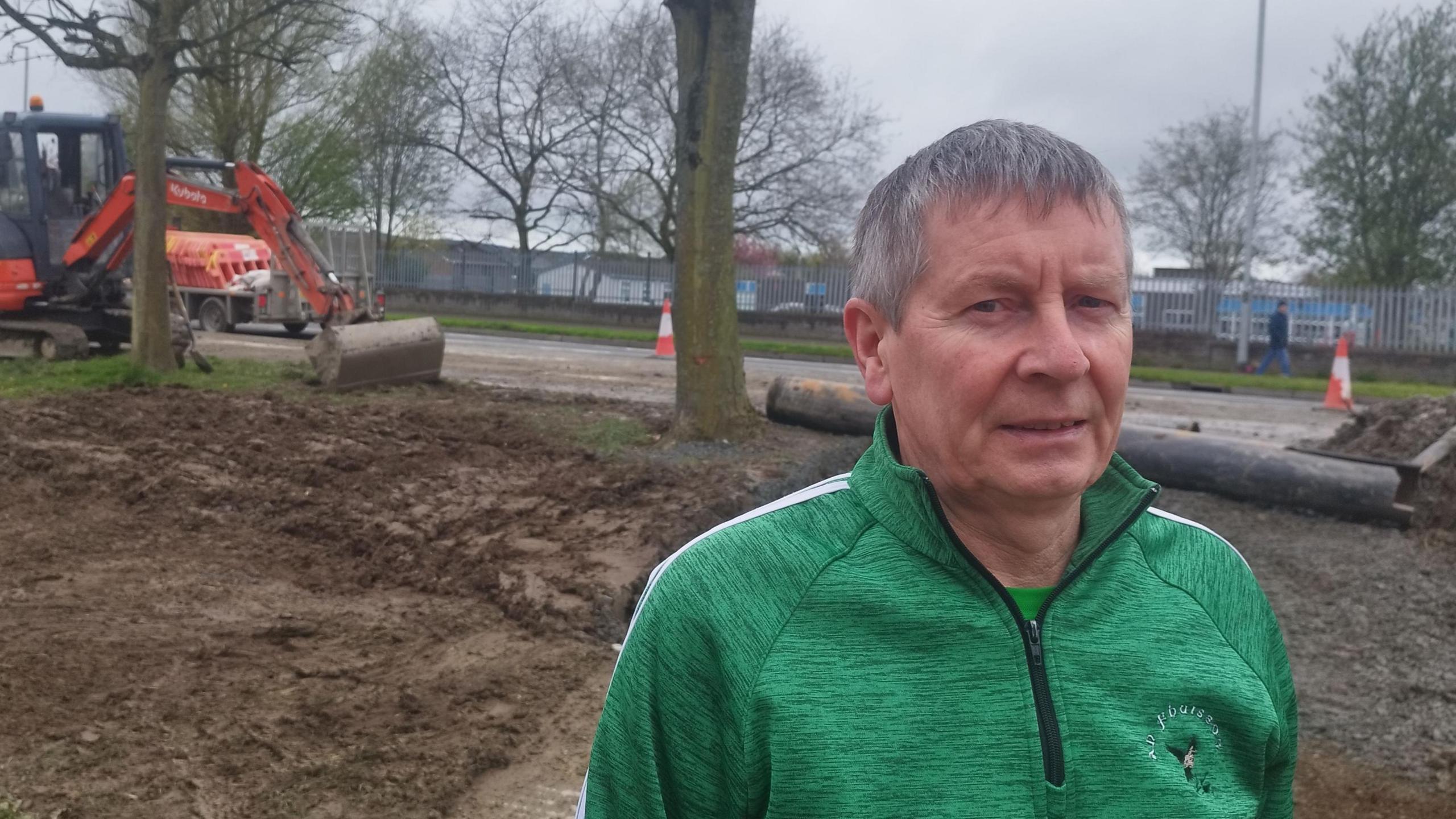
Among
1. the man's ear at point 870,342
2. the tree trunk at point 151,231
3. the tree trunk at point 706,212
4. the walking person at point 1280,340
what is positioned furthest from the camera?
the walking person at point 1280,340

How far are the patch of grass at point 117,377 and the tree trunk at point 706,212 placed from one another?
16.3ft

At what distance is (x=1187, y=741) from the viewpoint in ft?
5.58

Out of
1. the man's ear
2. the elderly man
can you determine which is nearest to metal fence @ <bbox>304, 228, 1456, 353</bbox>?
the man's ear

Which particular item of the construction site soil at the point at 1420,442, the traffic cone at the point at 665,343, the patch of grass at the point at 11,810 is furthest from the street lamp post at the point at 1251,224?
the patch of grass at the point at 11,810

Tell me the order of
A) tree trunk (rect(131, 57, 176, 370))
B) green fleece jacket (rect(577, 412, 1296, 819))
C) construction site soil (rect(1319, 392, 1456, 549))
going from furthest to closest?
1. tree trunk (rect(131, 57, 176, 370))
2. construction site soil (rect(1319, 392, 1456, 549))
3. green fleece jacket (rect(577, 412, 1296, 819))

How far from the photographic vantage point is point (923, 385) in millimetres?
1779

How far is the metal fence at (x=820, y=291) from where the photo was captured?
25828mm

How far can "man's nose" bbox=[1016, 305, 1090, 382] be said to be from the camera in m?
1.69

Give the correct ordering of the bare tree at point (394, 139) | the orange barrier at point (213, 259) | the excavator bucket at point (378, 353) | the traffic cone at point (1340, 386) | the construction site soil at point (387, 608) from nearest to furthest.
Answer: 1. the construction site soil at point (387, 608)
2. the excavator bucket at point (378, 353)
3. the traffic cone at point (1340, 386)
4. the orange barrier at point (213, 259)
5. the bare tree at point (394, 139)

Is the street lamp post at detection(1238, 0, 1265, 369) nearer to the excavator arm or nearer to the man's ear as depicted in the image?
the excavator arm

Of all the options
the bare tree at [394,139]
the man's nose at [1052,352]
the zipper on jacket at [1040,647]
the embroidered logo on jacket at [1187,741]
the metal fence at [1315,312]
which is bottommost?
the embroidered logo on jacket at [1187,741]

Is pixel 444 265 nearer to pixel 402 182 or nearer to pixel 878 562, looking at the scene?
pixel 402 182

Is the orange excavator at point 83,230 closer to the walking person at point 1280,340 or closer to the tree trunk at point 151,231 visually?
the tree trunk at point 151,231

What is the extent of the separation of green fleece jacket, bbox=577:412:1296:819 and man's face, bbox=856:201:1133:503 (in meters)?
0.11
